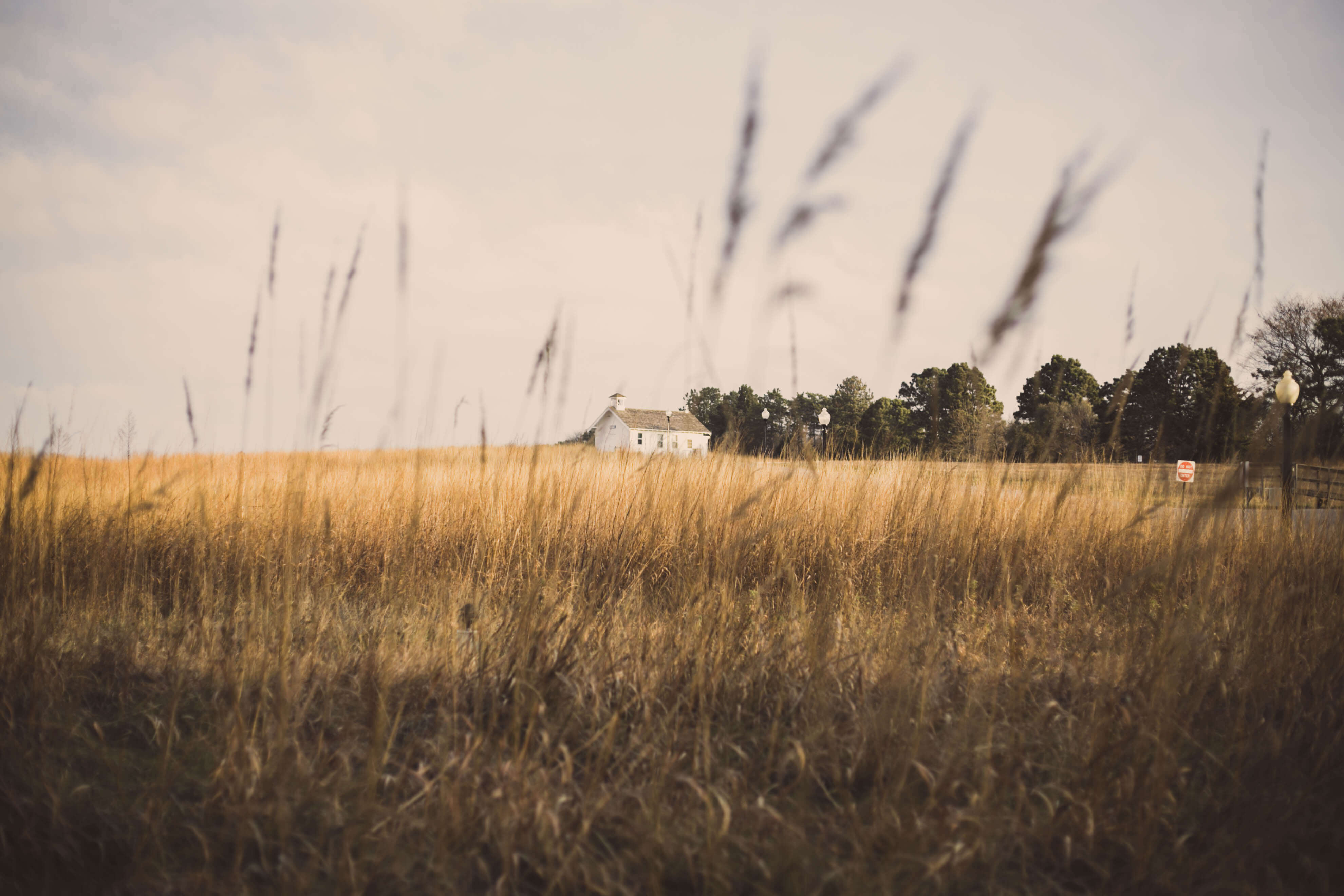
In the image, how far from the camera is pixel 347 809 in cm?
118

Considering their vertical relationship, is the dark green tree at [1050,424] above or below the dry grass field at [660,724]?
above

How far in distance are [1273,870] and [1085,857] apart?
32 centimetres

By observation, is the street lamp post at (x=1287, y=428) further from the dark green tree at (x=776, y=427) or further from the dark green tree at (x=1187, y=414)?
the dark green tree at (x=776, y=427)

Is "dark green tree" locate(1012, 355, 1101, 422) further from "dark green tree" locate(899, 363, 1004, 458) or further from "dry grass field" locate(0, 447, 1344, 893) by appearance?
"dry grass field" locate(0, 447, 1344, 893)

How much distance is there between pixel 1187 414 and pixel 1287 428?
0.62 metres

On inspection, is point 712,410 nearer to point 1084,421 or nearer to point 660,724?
point 660,724

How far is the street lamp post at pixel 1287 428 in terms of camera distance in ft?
6.88

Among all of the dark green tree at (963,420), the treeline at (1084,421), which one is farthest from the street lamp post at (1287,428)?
the dark green tree at (963,420)

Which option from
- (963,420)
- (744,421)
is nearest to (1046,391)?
(963,420)

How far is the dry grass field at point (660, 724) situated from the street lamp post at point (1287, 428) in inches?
13.0

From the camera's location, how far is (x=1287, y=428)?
2383 mm

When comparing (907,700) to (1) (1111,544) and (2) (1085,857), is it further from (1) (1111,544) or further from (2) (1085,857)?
(1) (1111,544)

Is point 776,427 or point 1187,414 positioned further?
point 776,427

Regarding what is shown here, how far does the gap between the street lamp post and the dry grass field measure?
0.33 meters
